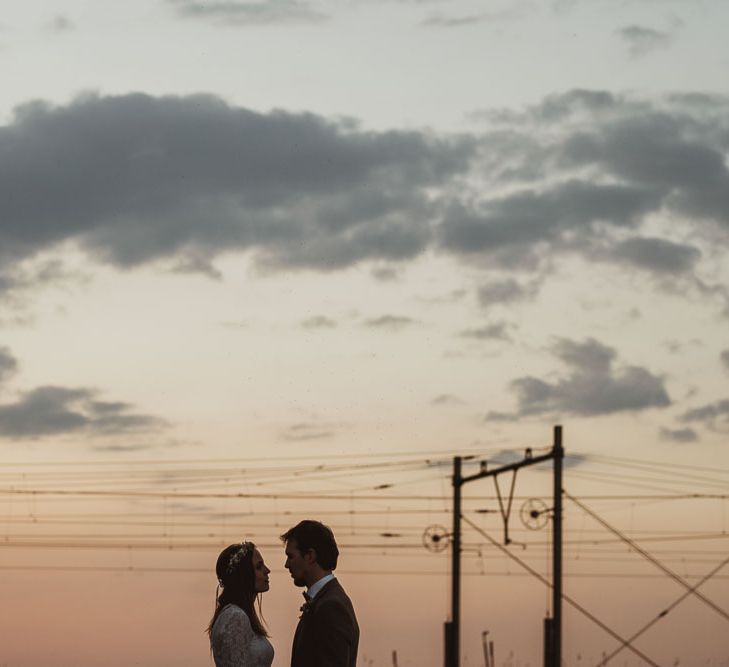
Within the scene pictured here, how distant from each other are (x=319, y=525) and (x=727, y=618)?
3320 centimetres

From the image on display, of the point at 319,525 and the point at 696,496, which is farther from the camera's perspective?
the point at 696,496

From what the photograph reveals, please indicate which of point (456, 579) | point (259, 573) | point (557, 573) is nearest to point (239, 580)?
point (259, 573)

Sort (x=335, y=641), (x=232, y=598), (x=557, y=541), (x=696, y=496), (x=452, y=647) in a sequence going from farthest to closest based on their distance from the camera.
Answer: (x=696, y=496), (x=452, y=647), (x=557, y=541), (x=232, y=598), (x=335, y=641)

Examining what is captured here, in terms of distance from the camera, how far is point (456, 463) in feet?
133

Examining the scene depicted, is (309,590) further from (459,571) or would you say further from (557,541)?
(459,571)

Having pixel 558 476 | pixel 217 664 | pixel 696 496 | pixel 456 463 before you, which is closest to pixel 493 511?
pixel 456 463

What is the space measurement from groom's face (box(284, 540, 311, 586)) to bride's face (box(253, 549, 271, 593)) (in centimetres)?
74

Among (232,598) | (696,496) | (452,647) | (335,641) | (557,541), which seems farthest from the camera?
(696,496)

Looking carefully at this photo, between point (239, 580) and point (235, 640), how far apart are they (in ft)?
1.16

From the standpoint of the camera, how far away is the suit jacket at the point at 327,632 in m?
9.27

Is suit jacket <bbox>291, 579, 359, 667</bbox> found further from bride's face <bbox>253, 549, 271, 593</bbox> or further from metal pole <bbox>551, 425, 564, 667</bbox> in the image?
metal pole <bbox>551, 425, 564, 667</bbox>

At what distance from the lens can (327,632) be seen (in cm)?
929

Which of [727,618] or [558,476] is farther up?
[558,476]

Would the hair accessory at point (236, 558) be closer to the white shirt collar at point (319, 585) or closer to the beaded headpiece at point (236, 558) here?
the beaded headpiece at point (236, 558)
